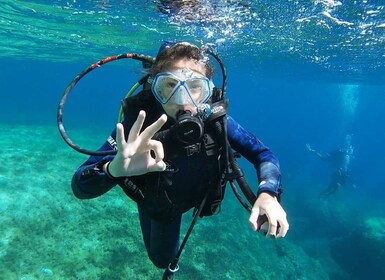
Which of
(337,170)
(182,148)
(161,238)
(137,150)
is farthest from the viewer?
(337,170)

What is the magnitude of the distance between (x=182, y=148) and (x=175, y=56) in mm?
1103

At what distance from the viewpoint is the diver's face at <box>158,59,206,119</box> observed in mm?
3272

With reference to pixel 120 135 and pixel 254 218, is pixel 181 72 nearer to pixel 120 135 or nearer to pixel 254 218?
pixel 120 135

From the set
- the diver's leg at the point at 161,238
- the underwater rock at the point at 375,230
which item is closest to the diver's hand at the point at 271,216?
the diver's leg at the point at 161,238

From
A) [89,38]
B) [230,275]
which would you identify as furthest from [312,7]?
[89,38]

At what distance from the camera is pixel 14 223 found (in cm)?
880

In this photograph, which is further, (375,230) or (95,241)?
(375,230)

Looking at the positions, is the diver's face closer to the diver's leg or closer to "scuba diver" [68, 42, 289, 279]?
"scuba diver" [68, 42, 289, 279]

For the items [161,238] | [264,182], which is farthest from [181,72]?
[161,238]

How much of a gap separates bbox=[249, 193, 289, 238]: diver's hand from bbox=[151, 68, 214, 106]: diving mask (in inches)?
49.8

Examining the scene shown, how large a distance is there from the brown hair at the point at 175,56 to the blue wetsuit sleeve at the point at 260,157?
0.86 m

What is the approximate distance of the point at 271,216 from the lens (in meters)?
2.54

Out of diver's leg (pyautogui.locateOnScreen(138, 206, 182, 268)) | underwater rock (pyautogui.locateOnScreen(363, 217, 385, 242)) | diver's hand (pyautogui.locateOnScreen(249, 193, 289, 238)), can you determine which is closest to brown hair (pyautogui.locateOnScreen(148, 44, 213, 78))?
diver's hand (pyautogui.locateOnScreen(249, 193, 289, 238))

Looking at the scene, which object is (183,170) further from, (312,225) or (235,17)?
(312,225)
